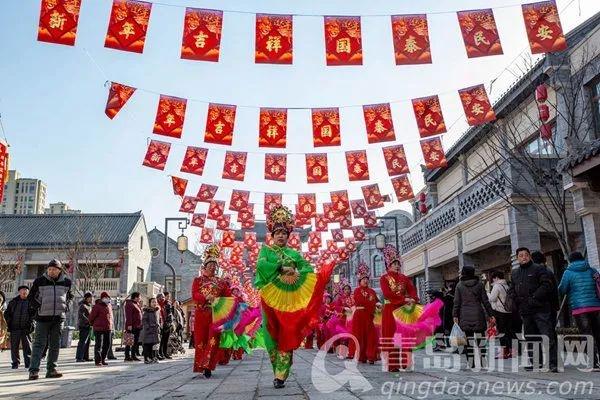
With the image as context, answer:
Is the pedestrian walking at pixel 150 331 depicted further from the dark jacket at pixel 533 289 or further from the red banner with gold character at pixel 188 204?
the dark jacket at pixel 533 289

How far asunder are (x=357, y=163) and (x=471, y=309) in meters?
9.30

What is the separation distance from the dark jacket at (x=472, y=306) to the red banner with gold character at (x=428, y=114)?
5955 mm

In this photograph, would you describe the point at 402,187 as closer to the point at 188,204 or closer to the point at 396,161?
the point at 396,161

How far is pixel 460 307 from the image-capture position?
411 inches

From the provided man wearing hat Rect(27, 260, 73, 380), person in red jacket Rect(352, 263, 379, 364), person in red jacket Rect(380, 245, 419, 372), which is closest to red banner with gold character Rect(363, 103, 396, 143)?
person in red jacket Rect(352, 263, 379, 364)

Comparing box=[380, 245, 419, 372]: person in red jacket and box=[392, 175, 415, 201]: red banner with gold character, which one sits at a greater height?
box=[392, 175, 415, 201]: red banner with gold character

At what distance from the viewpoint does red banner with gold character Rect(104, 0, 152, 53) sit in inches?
419

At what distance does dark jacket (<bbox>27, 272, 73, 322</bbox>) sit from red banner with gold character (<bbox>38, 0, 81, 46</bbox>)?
454 cm

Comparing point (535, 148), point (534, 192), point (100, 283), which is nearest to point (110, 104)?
point (534, 192)

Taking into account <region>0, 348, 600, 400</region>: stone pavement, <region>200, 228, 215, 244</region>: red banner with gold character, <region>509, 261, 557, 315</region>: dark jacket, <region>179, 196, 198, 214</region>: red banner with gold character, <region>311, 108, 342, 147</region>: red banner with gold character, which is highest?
<region>311, 108, 342, 147</region>: red banner with gold character

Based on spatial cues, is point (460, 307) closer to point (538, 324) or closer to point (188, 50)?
point (538, 324)

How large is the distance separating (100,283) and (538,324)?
137 ft

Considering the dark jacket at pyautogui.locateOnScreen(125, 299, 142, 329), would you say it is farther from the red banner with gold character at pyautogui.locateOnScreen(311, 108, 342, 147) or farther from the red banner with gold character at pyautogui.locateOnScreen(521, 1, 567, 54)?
the red banner with gold character at pyautogui.locateOnScreen(521, 1, 567, 54)

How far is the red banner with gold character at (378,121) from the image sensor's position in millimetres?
15375
